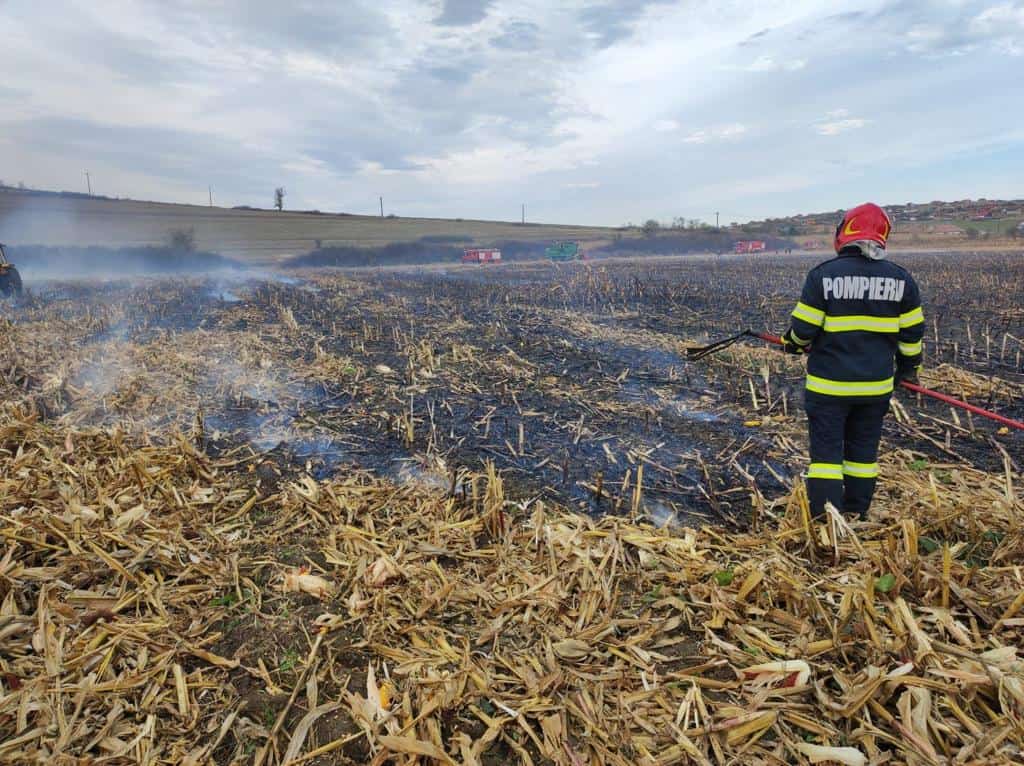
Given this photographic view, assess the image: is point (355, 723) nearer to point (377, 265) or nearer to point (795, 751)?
point (795, 751)

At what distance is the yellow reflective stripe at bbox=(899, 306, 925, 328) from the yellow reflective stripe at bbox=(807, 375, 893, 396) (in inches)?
15.1

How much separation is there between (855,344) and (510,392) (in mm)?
4533

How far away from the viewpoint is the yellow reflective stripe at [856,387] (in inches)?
145

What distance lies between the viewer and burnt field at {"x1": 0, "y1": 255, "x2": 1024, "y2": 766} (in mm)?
2355

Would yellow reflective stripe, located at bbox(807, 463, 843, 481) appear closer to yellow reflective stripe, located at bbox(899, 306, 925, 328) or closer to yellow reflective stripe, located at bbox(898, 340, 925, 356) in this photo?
yellow reflective stripe, located at bbox(898, 340, 925, 356)

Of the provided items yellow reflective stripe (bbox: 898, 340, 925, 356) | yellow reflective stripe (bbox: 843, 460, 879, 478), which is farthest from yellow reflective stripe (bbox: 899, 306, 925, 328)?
yellow reflective stripe (bbox: 843, 460, 879, 478)

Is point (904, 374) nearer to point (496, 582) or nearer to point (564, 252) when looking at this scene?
point (496, 582)

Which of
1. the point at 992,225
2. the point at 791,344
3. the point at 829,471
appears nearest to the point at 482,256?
the point at 791,344

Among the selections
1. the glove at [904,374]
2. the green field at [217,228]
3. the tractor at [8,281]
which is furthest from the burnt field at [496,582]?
the green field at [217,228]

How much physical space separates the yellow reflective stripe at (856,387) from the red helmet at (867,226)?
2.95ft

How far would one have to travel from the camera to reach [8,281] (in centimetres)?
1775

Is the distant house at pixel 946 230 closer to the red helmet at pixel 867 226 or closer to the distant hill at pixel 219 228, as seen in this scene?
the distant hill at pixel 219 228

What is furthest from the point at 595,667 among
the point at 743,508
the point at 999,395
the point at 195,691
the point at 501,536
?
the point at 999,395

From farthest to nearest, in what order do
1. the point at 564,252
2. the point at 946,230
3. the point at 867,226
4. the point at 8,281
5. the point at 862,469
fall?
the point at 946,230
the point at 564,252
the point at 8,281
the point at 862,469
the point at 867,226
